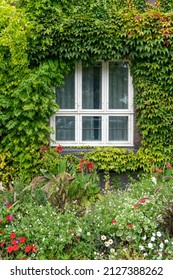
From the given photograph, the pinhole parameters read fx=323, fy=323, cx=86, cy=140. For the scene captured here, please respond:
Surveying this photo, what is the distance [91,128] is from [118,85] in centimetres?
112

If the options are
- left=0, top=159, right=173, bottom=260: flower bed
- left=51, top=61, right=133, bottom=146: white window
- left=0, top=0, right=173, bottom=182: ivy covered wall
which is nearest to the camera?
left=0, top=159, right=173, bottom=260: flower bed

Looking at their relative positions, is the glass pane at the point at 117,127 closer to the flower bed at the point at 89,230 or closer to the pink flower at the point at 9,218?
the flower bed at the point at 89,230

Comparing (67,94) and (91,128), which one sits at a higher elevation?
(67,94)

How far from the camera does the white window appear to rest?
23.3 ft

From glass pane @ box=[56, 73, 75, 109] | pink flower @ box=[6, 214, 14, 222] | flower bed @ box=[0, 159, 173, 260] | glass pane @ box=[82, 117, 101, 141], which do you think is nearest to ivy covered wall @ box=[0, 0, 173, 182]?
glass pane @ box=[56, 73, 75, 109]

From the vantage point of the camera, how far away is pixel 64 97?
7.14 m

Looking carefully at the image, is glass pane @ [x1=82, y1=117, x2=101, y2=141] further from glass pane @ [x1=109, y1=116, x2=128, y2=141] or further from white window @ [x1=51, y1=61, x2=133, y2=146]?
glass pane @ [x1=109, y1=116, x2=128, y2=141]

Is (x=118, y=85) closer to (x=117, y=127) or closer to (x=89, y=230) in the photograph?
(x=117, y=127)

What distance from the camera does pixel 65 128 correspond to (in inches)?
281

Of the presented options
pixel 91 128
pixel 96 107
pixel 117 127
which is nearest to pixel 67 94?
pixel 96 107

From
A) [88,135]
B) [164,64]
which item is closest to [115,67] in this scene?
[164,64]

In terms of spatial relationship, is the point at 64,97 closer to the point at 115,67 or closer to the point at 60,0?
the point at 115,67

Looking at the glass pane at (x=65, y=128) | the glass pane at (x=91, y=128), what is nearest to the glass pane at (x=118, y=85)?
the glass pane at (x=91, y=128)

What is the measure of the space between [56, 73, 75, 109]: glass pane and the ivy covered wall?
327 mm
